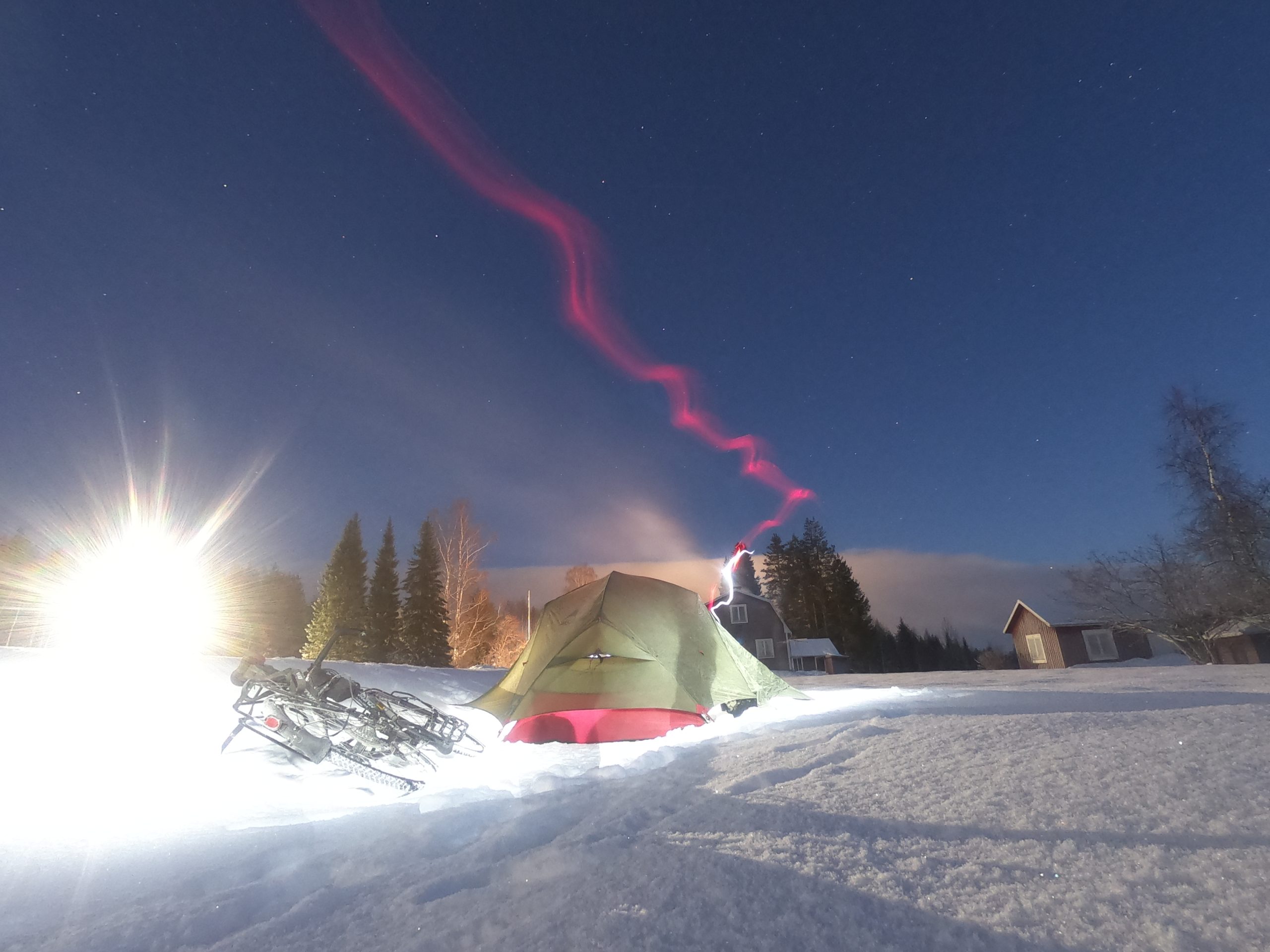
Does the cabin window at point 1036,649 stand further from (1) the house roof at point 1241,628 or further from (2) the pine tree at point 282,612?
(2) the pine tree at point 282,612

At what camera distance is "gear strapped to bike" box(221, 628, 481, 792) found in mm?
4445

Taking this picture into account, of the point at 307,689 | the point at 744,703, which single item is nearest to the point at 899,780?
the point at 307,689

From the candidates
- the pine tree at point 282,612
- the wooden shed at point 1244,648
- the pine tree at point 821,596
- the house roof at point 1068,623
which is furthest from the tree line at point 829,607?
the pine tree at point 282,612

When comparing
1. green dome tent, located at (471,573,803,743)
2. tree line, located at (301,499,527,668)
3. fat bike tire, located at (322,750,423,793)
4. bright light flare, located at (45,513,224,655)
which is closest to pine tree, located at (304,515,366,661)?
tree line, located at (301,499,527,668)

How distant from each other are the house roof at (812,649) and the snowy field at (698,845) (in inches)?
1535

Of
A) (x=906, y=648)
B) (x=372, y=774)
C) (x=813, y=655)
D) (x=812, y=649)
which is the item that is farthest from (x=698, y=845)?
(x=906, y=648)

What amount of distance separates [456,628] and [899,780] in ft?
84.2

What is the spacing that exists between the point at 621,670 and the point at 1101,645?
3587cm

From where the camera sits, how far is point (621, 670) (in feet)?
22.6

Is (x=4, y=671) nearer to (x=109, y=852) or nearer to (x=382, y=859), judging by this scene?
(x=109, y=852)

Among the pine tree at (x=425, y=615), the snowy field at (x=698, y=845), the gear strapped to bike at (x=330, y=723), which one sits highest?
the pine tree at (x=425, y=615)

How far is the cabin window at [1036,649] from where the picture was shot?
3241 cm

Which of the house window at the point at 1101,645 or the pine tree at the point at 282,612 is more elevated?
the pine tree at the point at 282,612

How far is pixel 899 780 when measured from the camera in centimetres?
290
